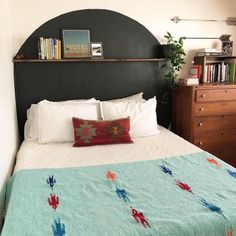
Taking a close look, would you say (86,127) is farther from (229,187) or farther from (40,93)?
(229,187)

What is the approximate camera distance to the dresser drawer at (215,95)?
264cm

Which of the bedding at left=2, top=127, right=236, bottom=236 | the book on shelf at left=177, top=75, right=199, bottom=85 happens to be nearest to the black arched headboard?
the book on shelf at left=177, top=75, right=199, bottom=85

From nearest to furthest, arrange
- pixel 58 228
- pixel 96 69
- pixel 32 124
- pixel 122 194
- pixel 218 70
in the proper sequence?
pixel 58 228
pixel 122 194
pixel 32 124
pixel 96 69
pixel 218 70

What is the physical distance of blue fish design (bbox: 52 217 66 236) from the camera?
112 centimetres

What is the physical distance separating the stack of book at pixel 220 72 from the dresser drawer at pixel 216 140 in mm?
620

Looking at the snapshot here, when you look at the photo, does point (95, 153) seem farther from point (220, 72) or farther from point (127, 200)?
point (220, 72)

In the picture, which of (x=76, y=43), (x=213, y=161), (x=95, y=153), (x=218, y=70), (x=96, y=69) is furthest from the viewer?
(x=218, y=70)

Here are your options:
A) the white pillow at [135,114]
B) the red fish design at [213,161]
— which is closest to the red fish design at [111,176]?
the red fish design at [213,161]

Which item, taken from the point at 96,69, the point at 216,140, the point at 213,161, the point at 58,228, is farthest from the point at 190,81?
the point at 58,228

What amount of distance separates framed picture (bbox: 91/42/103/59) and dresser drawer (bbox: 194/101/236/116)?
1135mm

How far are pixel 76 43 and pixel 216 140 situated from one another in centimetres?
181

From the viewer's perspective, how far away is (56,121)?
92.7 inches

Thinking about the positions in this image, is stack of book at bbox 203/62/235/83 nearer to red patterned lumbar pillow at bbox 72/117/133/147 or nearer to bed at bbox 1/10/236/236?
bed at bbox 1/10/236/236

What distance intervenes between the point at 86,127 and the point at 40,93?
74 centimetres
